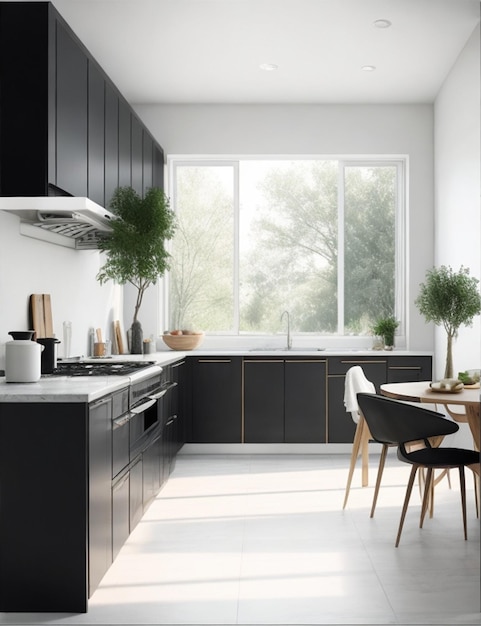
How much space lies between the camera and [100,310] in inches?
217

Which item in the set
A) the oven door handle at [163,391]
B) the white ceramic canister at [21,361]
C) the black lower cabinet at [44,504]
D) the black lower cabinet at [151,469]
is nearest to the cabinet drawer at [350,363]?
the oven door handle at [163,391]

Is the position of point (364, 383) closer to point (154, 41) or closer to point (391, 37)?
point (391, 37)

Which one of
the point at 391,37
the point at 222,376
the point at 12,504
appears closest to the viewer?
the point at 12,504

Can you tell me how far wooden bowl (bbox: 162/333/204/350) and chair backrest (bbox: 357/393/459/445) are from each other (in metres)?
2.48

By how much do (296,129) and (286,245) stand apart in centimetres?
108

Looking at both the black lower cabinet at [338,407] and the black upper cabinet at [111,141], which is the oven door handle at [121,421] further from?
the black lower cabinet at [338,407]

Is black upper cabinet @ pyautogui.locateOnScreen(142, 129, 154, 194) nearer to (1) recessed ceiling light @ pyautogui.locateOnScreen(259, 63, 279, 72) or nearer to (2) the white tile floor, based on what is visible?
(1) recessed ceiling light @ pyautogui.locateOnScreen(259, 63, 279, 72)

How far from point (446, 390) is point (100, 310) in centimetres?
282

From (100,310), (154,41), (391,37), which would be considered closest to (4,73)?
(154,41)

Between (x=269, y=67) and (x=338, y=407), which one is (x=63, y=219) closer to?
(x=269, y=67)

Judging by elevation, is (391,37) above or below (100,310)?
above

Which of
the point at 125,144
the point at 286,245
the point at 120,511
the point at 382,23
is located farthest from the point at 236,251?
the point at 120,511

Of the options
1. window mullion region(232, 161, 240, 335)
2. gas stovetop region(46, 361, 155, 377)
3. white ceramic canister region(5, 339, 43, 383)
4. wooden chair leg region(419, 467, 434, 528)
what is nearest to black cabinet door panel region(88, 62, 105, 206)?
gas stovetop region(46, 361, 155, 377)

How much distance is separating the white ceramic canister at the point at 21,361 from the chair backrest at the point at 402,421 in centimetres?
177
